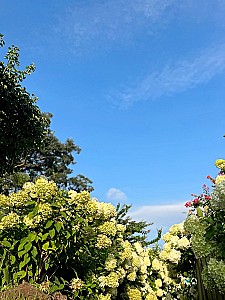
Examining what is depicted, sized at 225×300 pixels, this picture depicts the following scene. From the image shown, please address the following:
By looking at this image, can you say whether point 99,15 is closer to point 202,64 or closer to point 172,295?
point 202,64

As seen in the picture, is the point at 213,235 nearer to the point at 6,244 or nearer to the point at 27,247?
the point at 27,247

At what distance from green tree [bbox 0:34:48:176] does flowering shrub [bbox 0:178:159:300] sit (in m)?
7.65

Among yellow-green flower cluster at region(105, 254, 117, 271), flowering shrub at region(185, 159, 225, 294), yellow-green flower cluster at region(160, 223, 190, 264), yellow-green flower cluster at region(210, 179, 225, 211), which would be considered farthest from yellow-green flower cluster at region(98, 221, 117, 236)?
yellow-green flower cluster at region(160, 223, 190, 264)

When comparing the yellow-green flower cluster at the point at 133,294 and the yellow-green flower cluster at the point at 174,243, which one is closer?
the yellow-green flower cluster at the point at 133,294

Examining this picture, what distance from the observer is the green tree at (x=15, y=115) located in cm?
1046

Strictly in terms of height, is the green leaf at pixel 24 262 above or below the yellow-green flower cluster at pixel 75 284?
above

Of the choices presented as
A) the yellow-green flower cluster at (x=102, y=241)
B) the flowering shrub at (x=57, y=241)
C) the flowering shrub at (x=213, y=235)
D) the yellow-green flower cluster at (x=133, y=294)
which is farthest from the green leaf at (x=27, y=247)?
the yellow-green flower cluster at (x=133, y=294)

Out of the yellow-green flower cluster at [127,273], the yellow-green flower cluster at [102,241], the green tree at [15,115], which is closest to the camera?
the yellow-green flower cluster at [102,241]

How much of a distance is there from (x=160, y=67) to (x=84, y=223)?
134 inches

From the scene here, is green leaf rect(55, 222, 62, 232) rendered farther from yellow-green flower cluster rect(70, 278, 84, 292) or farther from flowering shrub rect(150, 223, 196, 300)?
flowering shrub rect(150, 223, 196, 300)

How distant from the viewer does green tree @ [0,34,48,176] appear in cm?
1046

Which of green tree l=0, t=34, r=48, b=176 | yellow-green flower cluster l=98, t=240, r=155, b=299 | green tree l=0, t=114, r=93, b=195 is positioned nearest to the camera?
yellow-green flower cluster l=98, t=240, r=155, b=299

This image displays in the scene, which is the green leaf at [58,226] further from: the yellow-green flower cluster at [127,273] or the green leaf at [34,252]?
the yellow-green flower cluster at [127,273]

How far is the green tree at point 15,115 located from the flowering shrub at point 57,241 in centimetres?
765
